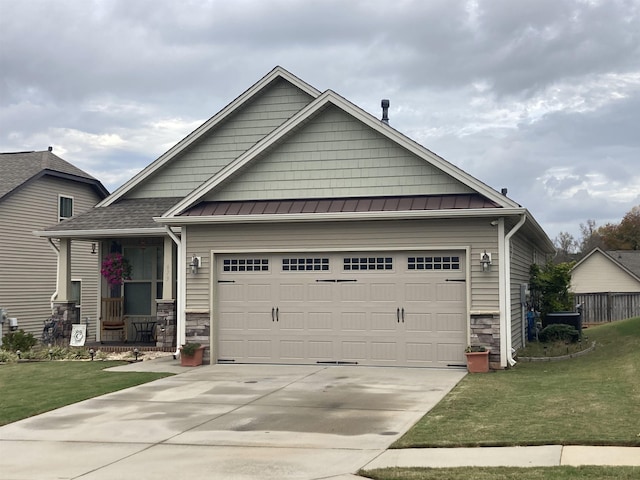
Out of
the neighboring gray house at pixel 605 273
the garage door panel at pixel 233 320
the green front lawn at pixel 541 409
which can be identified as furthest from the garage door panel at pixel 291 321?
the neighboring gray house at pixel 605 273

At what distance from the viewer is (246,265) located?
16.1 m

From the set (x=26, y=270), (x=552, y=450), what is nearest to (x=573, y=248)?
(x=26, y=270)

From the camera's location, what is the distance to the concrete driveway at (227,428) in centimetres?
738

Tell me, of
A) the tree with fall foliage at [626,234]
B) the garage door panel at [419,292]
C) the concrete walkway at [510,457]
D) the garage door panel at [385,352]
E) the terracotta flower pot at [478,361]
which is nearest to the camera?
the concrete walkway at [510,457]

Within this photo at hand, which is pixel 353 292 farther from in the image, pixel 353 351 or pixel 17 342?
pixel 17 342

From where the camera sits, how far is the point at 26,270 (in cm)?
2588

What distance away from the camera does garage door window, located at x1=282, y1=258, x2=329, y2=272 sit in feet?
51.2

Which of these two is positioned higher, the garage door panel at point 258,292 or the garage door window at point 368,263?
the garage door window at point 368,263

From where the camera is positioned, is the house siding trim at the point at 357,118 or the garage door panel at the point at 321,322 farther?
the garage door panel at the point at 321,322

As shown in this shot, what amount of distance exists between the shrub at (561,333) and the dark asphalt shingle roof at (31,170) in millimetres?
17710

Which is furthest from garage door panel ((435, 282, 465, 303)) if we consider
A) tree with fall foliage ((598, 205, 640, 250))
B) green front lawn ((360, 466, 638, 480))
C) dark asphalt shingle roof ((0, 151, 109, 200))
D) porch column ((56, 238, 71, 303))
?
tree with fall foliage ((598, 205, 640, 250))

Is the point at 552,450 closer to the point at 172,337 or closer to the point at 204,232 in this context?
the point at 204,232

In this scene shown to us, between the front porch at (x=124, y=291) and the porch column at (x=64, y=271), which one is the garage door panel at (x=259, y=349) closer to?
the front porch at (x=124, y=291)

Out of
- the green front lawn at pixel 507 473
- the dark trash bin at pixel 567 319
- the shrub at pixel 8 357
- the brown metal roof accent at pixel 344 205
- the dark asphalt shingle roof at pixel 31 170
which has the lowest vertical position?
the green front lawn at pixel 507 473
